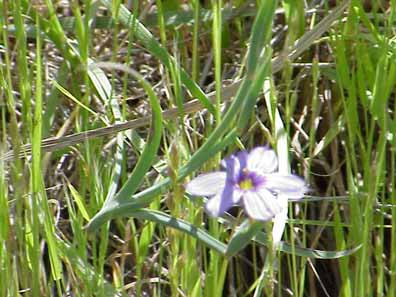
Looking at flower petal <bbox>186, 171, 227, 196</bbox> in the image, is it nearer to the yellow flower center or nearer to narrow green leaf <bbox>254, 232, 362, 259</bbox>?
the yellow flower center

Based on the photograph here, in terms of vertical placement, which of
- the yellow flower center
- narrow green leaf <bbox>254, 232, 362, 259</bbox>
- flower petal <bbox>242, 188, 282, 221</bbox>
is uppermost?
the yellow flower center

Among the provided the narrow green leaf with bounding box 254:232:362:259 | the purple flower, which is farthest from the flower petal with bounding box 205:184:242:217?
the narrow green leaf with bounding box 254:232:362:259

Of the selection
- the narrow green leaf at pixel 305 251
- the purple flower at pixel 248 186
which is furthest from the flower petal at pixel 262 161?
the narrow green leaf at pixel 305 251

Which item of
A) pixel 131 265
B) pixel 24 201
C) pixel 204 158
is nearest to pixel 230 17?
pixel 131 265

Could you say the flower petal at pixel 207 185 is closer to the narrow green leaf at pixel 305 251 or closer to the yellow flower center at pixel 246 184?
the yellow flower center at pixel 246 184

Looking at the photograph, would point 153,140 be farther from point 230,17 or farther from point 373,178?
point 230,17

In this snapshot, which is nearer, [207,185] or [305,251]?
[207,185]

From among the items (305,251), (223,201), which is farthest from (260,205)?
(305,251)

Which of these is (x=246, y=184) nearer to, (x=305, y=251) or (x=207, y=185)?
(x=207, y=185)
